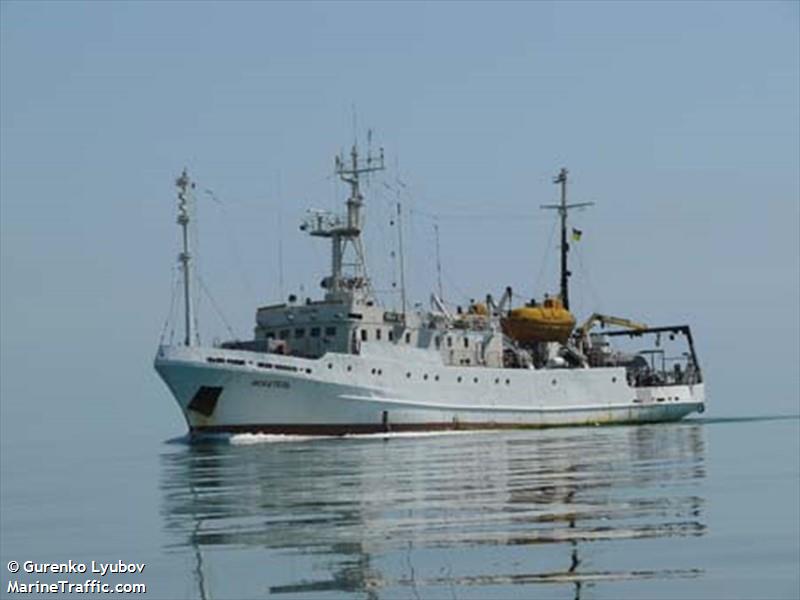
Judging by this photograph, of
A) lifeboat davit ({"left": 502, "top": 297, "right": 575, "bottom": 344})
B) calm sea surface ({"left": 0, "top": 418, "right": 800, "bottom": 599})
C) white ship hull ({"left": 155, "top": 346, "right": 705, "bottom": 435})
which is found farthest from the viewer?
lifeboat davit ({"left": 502, "top": 297, "right": 575, "bottom": 344})

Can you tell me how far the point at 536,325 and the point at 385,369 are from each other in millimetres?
14724

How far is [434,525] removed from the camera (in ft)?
75.7

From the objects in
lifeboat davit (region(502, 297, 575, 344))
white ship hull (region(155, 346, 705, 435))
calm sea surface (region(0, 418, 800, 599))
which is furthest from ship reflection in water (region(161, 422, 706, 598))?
lifeboat davit (region(502, 297, 575, 344))

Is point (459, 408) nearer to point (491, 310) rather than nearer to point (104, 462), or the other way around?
point (491, 310)

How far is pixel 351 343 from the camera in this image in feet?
199

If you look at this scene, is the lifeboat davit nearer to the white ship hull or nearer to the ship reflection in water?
the white ship hull

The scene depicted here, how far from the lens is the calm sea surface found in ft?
56.8

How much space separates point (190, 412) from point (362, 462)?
17081 mm

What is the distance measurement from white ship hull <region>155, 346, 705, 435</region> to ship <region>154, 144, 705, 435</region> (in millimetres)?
49

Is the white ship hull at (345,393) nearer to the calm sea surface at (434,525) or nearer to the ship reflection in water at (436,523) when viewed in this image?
the calm sea surface at (434,525)

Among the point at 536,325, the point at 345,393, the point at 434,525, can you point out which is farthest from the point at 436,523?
the point at 536,325

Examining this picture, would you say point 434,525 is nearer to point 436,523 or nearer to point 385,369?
point 436,523

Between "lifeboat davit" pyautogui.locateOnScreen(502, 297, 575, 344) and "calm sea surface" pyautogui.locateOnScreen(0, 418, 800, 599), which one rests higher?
"lifeboat davit" pyautogui.locateOnScreen(502, 297, 575, 344)

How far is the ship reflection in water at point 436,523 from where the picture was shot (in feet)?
57.2
